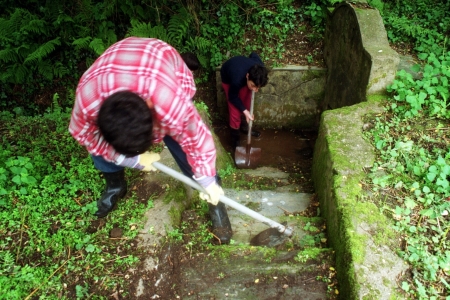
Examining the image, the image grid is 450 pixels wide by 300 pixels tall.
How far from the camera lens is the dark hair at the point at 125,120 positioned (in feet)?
5.43

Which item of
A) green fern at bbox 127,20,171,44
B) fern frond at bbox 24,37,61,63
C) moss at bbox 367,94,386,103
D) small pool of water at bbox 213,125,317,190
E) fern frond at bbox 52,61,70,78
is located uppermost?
green fern at bbox 127,20,171,44

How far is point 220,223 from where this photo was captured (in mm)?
3004

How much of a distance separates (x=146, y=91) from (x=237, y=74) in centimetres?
299

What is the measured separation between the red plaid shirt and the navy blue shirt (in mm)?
2529

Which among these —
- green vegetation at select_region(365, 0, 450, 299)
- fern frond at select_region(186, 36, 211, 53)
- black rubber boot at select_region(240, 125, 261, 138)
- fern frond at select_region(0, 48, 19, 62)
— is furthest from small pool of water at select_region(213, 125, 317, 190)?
fern frond at select_region(0, 48, 19, 62)

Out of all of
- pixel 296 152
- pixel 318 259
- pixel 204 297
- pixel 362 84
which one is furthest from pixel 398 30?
pixel 204 297

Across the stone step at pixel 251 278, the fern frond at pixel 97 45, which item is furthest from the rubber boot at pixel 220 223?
the fern frond at pixel 97 45

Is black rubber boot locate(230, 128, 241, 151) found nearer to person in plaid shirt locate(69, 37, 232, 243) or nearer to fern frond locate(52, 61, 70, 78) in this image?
fern frond locate(52, 61, 70, 78)

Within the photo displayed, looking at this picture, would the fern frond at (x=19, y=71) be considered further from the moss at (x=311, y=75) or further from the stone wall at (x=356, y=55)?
the stone wall at (x=356, y=55)

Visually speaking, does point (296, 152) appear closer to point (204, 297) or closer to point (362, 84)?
point (362, 84)

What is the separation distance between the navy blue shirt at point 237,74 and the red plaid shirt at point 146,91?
8.30ft

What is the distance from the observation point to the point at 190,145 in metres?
2.17

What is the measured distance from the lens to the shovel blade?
531 cm

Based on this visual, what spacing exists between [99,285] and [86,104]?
4.37 feet
